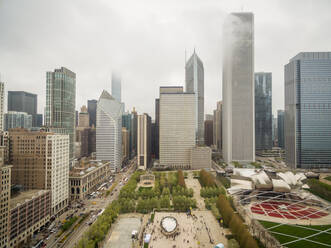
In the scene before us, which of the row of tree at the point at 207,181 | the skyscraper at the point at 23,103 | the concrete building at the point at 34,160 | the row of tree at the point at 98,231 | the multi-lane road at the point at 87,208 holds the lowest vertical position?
the multi-lane road at the point at 87,208

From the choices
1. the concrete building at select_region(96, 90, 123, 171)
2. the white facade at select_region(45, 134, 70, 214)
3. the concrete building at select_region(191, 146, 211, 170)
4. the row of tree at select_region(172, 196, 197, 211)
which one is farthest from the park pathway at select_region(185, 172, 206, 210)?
the concrete building at select_region(96, 90, 123, 171)

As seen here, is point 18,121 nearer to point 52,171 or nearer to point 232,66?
point 52,171

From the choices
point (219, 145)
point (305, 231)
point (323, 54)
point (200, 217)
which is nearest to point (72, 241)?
point (200, 217)

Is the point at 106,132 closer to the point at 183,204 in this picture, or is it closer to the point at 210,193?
the point at 183,204

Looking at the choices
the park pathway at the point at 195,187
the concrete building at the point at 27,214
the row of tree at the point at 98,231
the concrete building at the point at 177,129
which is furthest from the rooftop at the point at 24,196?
the concrete building at the point at 177,129

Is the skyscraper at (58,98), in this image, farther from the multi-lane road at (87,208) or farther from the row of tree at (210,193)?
the row of tree at (210,193)

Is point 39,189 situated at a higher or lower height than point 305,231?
higher

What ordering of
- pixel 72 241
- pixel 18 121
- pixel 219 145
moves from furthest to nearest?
pixel 219 145 → pixel 18 121 → pixel 72 241

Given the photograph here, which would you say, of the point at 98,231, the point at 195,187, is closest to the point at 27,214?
the point at 98,231
